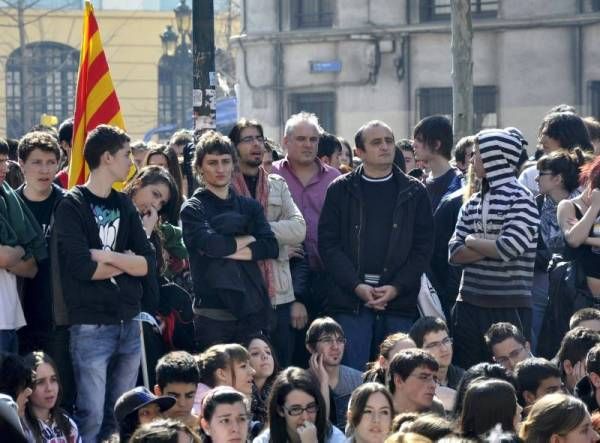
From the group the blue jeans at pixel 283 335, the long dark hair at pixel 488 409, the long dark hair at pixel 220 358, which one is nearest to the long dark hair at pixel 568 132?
the blue jeans at pixel 283 335

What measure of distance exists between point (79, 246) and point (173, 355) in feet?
2.78

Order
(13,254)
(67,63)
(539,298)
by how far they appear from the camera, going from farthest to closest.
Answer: (67,63)
(539,298)
(13,254)

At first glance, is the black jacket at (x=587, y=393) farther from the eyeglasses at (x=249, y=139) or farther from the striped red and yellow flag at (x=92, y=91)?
the striped red and yellow flag at (x=92, y=91)

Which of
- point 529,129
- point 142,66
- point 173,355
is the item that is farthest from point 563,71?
point 173,355

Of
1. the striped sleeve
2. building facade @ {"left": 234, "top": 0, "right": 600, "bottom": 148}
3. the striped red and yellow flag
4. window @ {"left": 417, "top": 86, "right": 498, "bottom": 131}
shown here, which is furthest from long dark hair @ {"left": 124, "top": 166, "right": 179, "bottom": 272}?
window @ {"left": 417, "top": 86, "right": 498, "bottom": 131}

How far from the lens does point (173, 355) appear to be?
9.70 metres

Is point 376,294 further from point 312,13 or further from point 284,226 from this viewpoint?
point 312,13

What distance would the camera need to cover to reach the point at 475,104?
3347 cm

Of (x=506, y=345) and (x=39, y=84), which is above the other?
(x=39, y=84)

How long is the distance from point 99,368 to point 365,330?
199cm

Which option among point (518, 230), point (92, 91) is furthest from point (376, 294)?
point (92, 91)

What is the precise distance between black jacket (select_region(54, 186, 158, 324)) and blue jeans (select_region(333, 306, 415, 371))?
1635 millimetres

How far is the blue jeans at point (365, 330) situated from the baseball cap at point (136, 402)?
6.83ft

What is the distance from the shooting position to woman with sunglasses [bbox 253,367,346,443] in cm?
938
